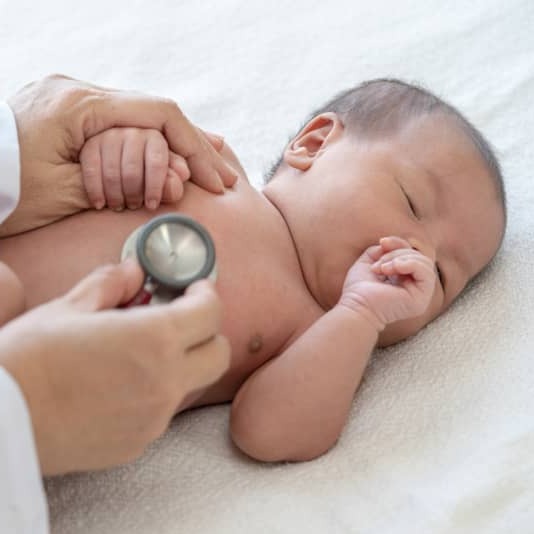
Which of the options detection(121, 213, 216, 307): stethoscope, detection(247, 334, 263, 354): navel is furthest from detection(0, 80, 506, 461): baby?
detection(121, 213, 216, 307): stethoscope

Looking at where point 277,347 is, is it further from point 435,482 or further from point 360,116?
point 360,116

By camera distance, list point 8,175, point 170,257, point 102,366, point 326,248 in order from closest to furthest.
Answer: point 102,366, point 170,257, point 8,175, point 326,248

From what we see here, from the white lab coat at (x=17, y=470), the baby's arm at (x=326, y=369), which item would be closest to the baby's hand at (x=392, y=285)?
the baby's arm at (x=326, y=369)

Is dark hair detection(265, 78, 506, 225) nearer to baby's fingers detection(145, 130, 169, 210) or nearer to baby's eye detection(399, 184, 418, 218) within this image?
baby's eye detection(399, 184, 418, 218)

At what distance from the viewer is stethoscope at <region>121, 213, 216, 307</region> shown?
0.84 metres

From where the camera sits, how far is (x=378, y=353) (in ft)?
3.92

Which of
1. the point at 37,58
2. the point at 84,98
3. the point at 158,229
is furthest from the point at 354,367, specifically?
the point at 37,58

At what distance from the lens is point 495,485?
0.96m

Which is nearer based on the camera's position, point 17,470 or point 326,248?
point 17,470

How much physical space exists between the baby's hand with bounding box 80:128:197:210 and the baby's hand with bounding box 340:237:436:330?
24 cm

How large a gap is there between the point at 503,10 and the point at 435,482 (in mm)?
1109

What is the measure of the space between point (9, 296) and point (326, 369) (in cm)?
36

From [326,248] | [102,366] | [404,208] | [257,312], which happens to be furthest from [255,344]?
[102,366]

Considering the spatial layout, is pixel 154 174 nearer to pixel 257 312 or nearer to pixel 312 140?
pixel 257 312
